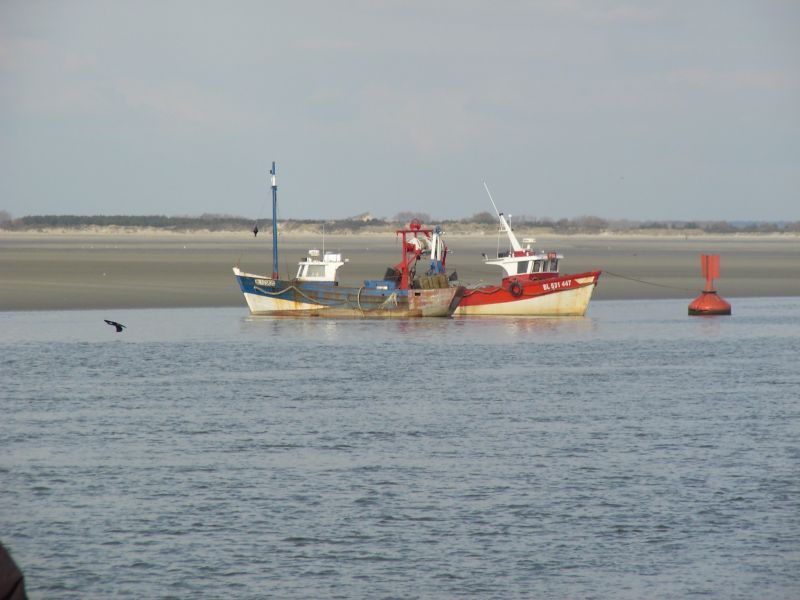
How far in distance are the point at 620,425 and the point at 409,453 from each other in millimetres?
4178

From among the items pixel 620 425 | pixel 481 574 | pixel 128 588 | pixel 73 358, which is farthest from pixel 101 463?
pixel 73 358

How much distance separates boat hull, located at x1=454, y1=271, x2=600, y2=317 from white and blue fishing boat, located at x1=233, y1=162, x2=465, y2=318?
4.68 feet

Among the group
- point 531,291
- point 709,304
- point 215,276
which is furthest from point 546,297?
point 215,276

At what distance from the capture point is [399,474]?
1669cm

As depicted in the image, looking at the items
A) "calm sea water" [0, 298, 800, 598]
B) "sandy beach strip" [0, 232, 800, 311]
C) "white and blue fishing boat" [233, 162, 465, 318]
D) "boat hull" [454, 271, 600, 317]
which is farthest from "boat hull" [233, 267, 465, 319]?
"calm sea water" [0, 298, 800, 598]

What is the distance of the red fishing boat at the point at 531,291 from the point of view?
4256 cm

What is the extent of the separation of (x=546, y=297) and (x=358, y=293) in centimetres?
619

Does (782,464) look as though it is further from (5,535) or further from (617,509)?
(5,535)

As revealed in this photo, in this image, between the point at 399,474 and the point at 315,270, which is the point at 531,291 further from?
the point at 399,474

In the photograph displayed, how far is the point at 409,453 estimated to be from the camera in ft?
59.6

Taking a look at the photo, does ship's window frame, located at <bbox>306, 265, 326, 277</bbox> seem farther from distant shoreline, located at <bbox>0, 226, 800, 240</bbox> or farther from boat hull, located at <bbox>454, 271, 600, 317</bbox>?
distant shoreline, located at <bbox>0, 226, 800, 240</bbox>

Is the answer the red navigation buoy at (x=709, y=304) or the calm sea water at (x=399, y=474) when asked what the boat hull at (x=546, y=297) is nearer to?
the red navigation buoy at (x=709, y=304)

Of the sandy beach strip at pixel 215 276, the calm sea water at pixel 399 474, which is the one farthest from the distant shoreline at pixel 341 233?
the calm sea water at pixel 399 474

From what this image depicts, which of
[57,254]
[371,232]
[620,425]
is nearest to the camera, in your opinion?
[620,425]
